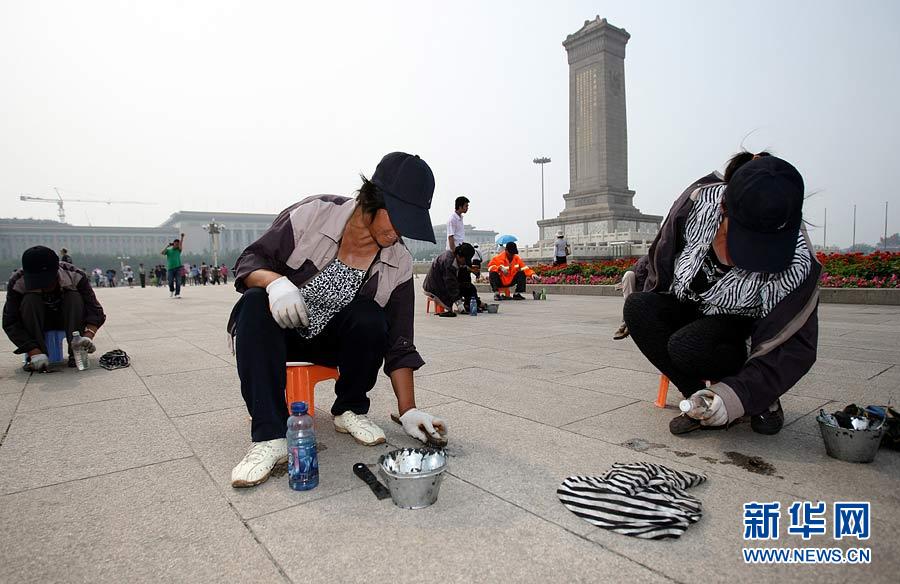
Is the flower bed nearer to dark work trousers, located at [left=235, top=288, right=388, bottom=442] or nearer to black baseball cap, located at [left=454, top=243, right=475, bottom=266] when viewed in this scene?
black baseball cap, located at [left=454, top=243, right=475, bottom=266]

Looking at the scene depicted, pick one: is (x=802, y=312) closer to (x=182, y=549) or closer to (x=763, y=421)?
(x=763, y=421)

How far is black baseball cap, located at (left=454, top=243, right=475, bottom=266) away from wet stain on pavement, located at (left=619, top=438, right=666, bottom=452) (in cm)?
669

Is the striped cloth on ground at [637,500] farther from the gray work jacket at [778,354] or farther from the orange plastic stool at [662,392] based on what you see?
the orange plastic stool at [662,392]

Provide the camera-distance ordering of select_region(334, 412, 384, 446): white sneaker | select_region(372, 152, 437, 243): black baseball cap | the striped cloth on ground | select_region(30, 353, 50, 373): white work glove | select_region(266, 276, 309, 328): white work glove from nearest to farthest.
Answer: the striped cloth on ground
select_region(266, 276, 309, 328): white work glove
select_region(372, 152, 437, 243): black baseball cap
select_region(334, 412, 384, 446): white sneaker
select_region(30, 353, 50, 373): white work glove

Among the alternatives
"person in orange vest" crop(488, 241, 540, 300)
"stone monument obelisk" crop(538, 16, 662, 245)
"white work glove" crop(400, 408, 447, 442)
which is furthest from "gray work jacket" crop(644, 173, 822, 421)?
"stone monument obelisk" crop(538, 16, 662, 245)

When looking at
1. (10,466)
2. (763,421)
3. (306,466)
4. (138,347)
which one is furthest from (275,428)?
(138,347)

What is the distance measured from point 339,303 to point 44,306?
385 centimetres

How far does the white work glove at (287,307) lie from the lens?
2312 millimetres

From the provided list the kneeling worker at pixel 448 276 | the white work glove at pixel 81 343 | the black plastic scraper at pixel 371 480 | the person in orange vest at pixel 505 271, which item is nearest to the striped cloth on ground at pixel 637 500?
the black plastic scraper at pixel 371 480

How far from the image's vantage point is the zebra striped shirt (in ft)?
8.65

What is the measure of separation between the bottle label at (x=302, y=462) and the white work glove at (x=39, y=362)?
156 inches

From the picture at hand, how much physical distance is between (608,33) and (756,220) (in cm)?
4136

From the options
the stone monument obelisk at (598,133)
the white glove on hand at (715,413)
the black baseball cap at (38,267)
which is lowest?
the white glove on hand at (715,413)

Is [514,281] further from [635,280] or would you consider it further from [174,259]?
[174,259]
